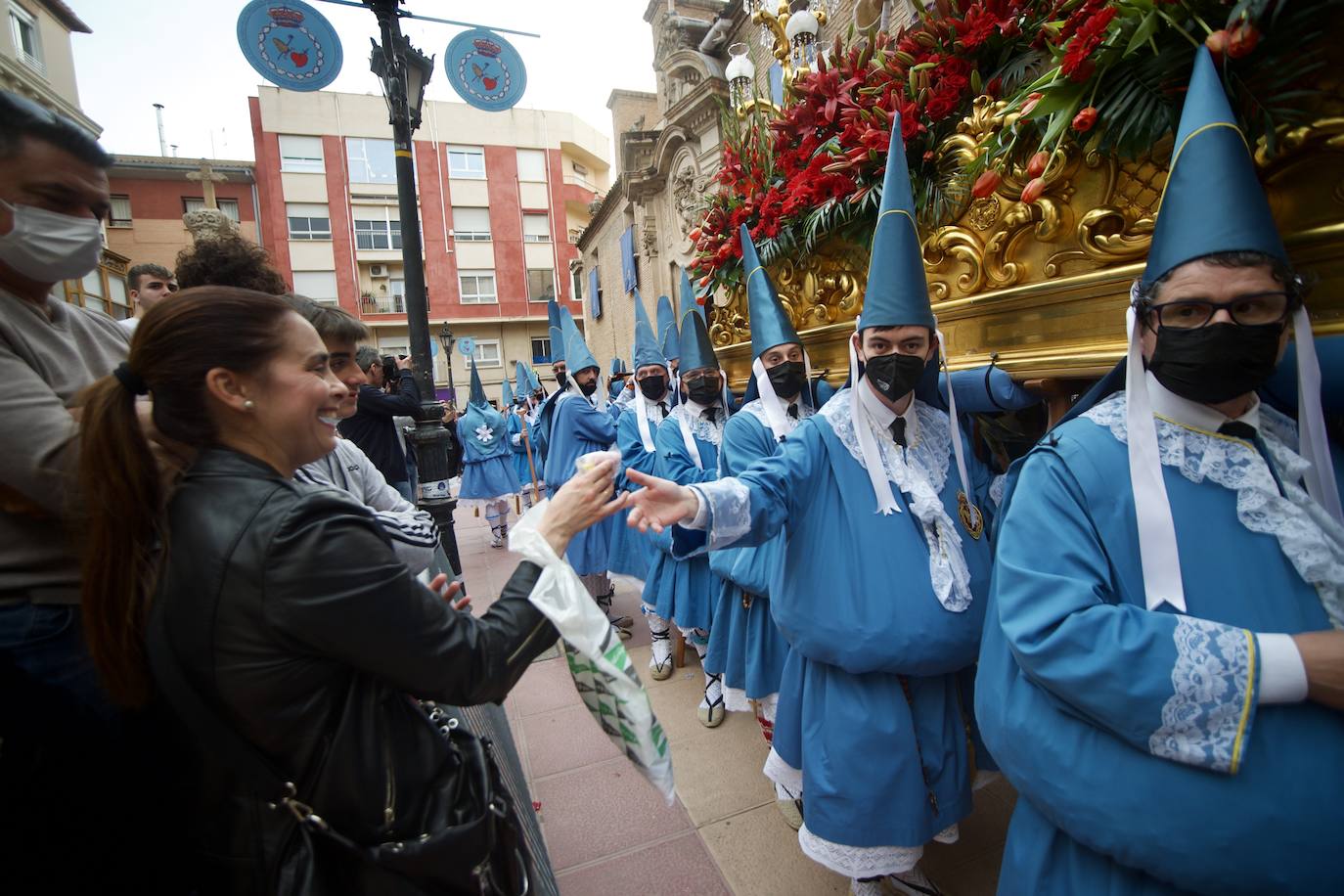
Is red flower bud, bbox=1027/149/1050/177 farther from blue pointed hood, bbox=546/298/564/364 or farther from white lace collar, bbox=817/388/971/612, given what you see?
blue pointed hood, bbox=546/298/564/364

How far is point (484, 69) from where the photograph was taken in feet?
17.8

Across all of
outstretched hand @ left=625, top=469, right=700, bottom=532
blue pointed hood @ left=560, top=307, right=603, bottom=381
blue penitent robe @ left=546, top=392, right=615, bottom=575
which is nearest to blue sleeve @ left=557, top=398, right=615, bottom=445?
blue penitent robe @ left=546, top=392, right=615, bottom=575

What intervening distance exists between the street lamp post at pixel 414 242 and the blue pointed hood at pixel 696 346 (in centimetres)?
172

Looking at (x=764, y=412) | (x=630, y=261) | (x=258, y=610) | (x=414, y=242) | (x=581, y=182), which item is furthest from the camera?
(x=581, y=182)

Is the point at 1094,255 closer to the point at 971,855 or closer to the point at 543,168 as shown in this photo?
the point at 971,855

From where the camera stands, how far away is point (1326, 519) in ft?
3.77

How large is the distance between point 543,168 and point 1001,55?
3195 centimetres

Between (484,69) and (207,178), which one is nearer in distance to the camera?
(484,69)

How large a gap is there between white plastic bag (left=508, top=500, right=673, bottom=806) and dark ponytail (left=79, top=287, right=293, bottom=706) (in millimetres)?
638

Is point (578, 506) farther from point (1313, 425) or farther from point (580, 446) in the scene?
→ point (580, 446)

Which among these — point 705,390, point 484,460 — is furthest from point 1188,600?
point 484,460

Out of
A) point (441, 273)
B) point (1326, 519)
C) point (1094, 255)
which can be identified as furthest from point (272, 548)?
point (441, 273)

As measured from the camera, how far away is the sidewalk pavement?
224 cm

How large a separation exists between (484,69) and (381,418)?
139 inches
